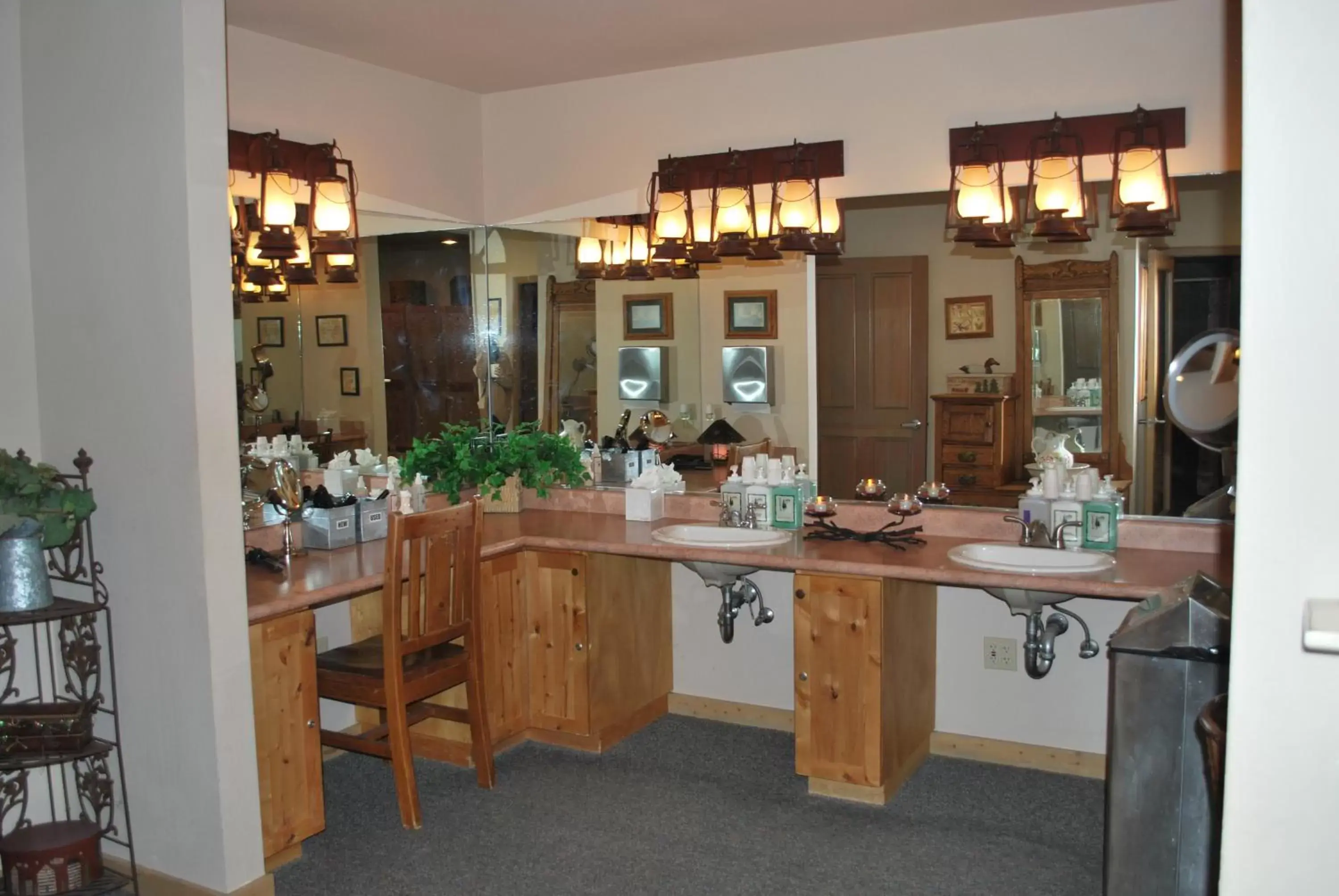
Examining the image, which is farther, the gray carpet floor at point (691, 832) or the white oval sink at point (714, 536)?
the white oval sink at point (714, 536)

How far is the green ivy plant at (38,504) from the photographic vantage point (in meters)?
2.64

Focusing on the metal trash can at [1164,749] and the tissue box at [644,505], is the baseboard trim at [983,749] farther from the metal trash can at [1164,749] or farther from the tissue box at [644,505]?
the metal trash can at [1164,749]

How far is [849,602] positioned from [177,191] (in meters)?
2.14

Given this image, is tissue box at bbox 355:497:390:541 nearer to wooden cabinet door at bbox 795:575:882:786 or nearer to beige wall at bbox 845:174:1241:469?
wooden cabinet door at bbox 795:575:882:786

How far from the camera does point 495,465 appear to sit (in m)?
4.45

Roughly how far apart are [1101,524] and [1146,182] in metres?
1.07

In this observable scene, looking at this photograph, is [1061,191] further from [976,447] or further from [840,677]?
[840,677]

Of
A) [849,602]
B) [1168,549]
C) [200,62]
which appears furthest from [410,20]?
[1168,549]

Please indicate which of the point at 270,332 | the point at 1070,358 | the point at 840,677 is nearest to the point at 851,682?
the point at 840,677

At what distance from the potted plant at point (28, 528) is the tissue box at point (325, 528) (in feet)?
3.32

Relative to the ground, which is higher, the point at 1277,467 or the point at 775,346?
the point at 775,346

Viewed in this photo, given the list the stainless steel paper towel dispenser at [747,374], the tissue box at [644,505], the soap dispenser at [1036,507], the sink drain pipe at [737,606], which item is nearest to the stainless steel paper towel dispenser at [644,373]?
the stainless steel paper towel dispenser at [747,374]

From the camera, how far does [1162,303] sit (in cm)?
355

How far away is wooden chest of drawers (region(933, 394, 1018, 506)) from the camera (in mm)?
3777
